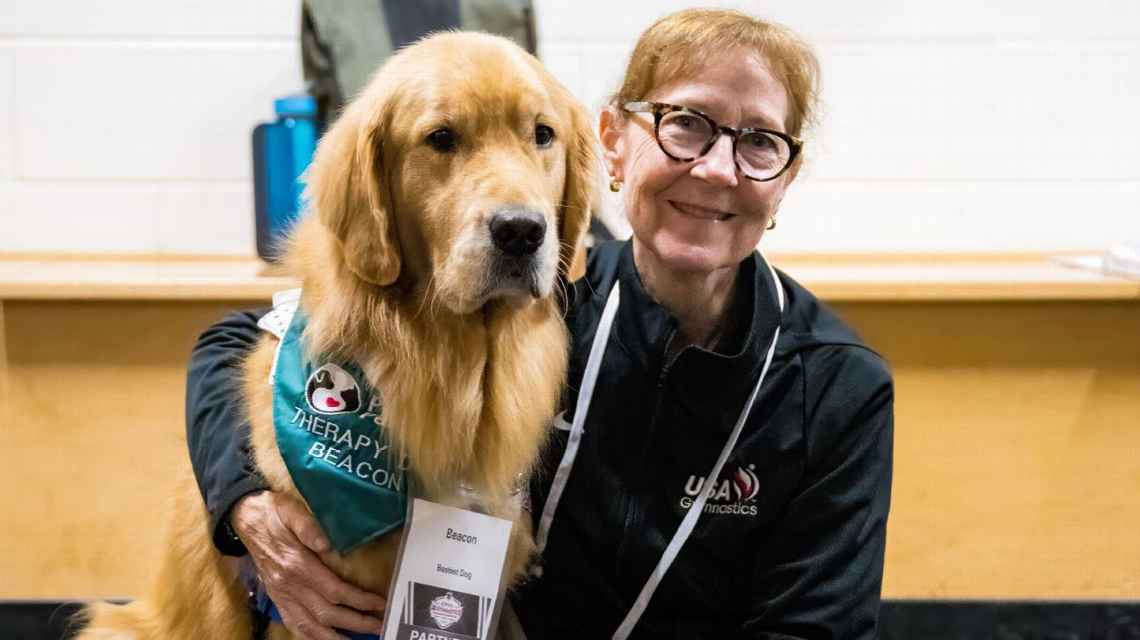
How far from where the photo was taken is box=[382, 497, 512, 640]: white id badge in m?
1.24

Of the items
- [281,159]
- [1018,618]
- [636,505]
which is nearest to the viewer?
[636,505]

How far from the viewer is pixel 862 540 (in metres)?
1.41

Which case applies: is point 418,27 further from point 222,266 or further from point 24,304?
point 24,304

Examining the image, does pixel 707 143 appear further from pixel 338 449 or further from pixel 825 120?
pixel 825 120

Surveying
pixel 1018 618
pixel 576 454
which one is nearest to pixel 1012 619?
pixel 1018 618

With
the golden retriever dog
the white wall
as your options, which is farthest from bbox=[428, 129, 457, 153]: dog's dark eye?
A: the white wall

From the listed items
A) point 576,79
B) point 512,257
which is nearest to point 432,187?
point 512,257

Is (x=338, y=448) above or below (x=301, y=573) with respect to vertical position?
above

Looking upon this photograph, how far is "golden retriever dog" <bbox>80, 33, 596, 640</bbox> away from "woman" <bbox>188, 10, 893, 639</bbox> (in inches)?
4.0

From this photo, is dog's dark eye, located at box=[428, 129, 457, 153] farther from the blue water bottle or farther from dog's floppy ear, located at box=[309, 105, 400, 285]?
the blue water bottle

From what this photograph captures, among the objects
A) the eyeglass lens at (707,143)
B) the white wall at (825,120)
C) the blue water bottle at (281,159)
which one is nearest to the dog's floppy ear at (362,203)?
the eyeglass lens at (707,143)

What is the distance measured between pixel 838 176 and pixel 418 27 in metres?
1.19

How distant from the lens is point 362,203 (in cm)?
126

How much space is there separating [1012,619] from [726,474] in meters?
1.20
